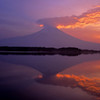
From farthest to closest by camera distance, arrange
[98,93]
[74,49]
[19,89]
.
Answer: [74,49] → [19,89] → [98,93]

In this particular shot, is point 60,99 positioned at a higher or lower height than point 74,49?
lower

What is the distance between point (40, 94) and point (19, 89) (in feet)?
4.75

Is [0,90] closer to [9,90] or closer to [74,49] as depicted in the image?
[9,90]

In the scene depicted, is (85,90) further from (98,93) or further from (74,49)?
(74,49)

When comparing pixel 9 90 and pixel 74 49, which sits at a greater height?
pixel 74 49

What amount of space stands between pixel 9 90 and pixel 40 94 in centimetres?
182

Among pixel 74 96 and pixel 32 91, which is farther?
pixel 32 91

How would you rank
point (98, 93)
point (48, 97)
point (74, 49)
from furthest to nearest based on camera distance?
point (74, 49)
point (98, 93)
point (48, 97)

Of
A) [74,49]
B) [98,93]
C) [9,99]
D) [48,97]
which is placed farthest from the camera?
[74,49]

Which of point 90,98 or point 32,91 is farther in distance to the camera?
point 32,91

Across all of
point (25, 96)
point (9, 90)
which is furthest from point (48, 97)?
point (9, 90)

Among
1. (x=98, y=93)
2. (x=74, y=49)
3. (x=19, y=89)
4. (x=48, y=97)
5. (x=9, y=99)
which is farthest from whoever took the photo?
(x=74, y=49)

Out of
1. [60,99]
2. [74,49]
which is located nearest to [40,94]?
[60,99]

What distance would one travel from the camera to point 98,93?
7348 mm
